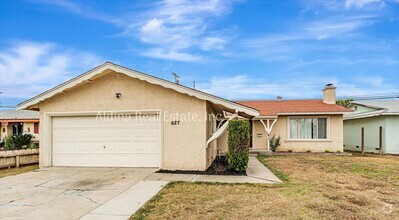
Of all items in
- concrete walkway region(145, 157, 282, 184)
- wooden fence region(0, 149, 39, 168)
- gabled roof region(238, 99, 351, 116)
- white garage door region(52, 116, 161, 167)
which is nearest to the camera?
concrete walkway region(145, 157, 282, 184)

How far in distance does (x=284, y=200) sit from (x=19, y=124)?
29784mm

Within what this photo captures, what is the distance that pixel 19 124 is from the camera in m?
27.7

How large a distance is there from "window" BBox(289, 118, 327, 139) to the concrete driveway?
11.3 metres

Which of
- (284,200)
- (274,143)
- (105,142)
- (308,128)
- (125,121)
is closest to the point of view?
(284,200)

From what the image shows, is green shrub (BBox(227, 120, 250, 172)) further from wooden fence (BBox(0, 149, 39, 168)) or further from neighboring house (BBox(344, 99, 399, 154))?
neighboring house (BBox(344, 99, 399, 154))

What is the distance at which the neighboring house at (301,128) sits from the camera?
16.9 metres

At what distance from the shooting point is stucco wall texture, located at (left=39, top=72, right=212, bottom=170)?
9453mm

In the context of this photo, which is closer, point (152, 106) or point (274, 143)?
point (152, 106)

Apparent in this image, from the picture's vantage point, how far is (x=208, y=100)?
30.8 feet

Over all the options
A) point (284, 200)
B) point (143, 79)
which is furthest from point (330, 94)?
point (284, 200)

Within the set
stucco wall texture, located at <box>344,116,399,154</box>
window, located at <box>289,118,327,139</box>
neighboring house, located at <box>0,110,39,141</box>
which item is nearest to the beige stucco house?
window, located at <box>289,118,327,139</box>

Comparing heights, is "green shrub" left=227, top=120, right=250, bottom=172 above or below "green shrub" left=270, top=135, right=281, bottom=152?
above

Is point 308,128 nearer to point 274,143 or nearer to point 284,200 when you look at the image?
point 274,143

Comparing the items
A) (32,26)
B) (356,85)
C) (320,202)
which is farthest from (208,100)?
(356,85)
